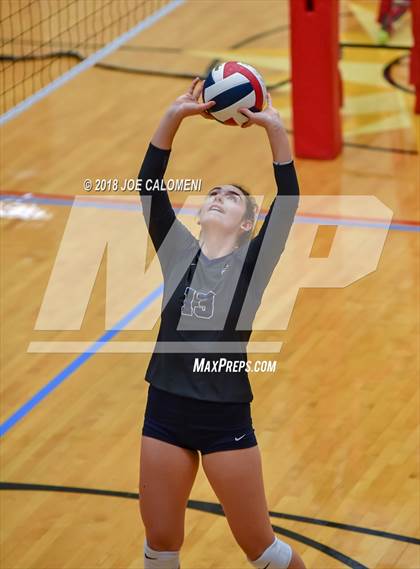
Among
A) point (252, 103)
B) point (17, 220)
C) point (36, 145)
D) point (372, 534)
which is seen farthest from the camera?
point (36, 145)

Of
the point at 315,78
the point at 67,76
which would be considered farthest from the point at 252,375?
the point at 315,78

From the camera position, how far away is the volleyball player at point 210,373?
516 centimetres

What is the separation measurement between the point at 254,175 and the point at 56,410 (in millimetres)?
4241

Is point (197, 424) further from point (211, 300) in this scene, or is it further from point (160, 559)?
point (160, 559)

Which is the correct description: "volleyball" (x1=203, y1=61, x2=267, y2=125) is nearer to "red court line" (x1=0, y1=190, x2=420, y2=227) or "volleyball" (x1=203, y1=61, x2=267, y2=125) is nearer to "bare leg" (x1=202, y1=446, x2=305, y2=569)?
"bare leg" (x1=202, y1=446, x2=305, y2=569)

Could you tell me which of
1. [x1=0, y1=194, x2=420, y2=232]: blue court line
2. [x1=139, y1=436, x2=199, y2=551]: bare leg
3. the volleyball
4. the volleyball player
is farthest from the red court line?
[x1=139, y1=436, x2=199, y2=551]: bare leg

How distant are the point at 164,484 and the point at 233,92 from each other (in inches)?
70.0

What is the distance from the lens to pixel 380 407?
25.6ft

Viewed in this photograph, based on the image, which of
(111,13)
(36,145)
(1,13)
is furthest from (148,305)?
(1,13)

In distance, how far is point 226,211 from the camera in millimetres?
5316

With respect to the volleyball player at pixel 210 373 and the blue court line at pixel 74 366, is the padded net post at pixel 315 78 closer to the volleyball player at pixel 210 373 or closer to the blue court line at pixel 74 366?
the blue court line at pixel 74 366

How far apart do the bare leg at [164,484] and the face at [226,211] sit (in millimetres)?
964

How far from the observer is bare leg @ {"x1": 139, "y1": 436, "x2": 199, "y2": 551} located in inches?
204

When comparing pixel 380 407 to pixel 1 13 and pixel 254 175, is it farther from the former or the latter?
pixel 1 13
